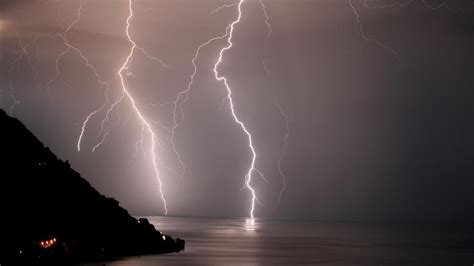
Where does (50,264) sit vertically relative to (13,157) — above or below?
below

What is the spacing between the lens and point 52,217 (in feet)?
75.6

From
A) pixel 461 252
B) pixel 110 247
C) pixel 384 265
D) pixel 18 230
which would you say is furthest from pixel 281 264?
pixel 461 252

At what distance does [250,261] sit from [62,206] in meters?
5.05

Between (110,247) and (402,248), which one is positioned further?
(402,248)

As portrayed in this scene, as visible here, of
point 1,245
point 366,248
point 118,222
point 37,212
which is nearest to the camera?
point 1,245

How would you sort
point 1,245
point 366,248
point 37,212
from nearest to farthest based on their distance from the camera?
point 1,245 < point 37,212 < point 366,248

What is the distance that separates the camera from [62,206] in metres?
24.2

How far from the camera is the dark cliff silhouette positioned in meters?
21.2

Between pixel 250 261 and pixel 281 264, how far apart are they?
3.43 ft

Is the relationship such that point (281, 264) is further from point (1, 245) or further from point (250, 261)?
point (1, 245)

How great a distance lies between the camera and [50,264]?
2114cm

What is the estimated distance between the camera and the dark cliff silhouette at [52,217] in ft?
69.7

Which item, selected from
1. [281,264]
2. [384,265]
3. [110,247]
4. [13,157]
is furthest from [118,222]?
[384,265]

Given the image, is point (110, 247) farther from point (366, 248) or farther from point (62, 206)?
point (366, 248)
